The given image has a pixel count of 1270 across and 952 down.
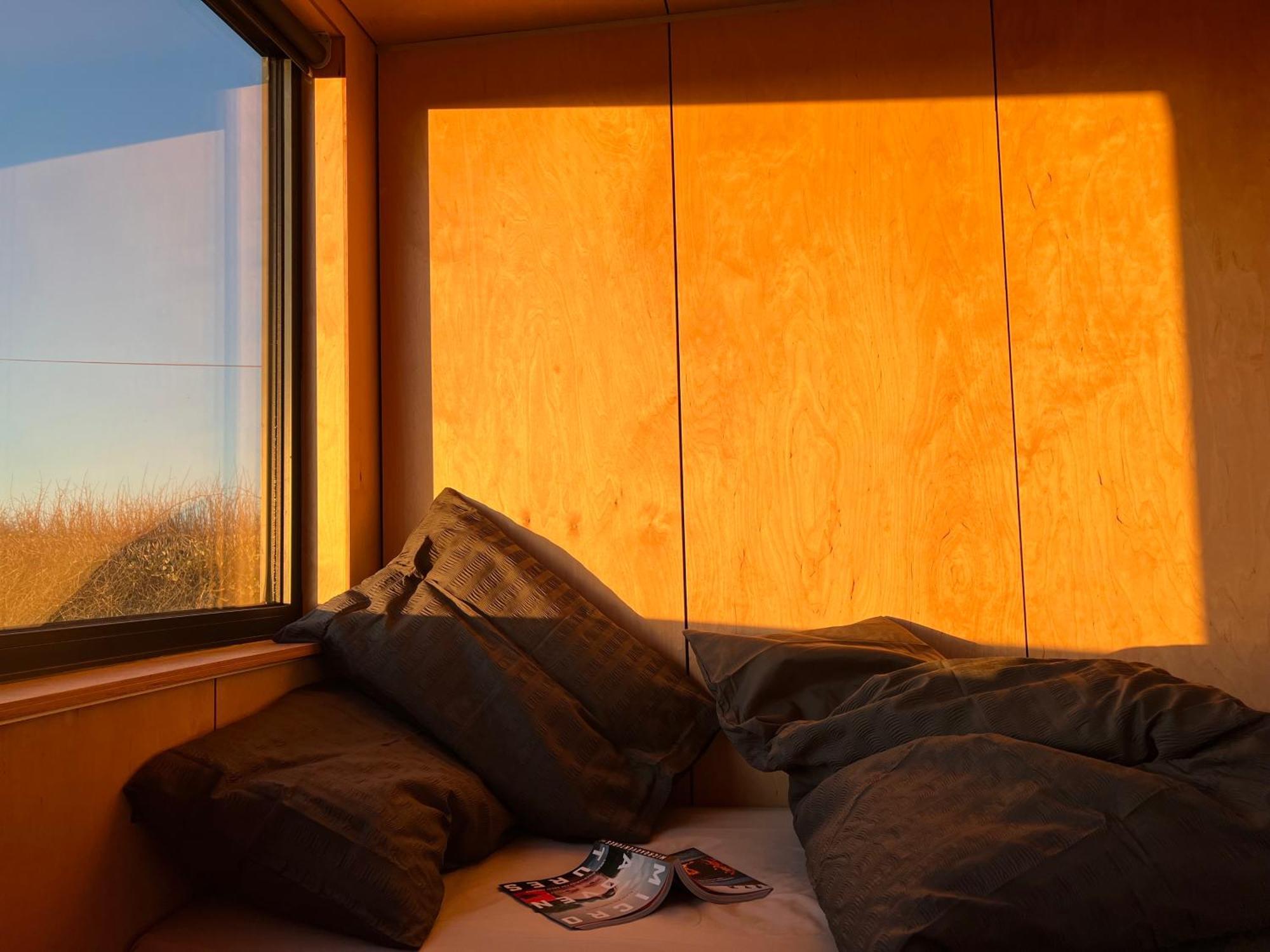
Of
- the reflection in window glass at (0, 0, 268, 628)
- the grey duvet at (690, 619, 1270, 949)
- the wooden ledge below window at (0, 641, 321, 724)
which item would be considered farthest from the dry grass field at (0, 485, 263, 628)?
the grey duvet at (690, 619, 1270, 949)

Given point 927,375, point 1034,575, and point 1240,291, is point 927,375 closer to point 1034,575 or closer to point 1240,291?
point 1034,575

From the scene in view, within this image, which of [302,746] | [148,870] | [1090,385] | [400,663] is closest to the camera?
[148,870]

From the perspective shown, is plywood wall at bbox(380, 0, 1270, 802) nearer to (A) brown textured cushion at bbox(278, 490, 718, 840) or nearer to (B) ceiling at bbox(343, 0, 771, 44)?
(B) ceiling at bbox(343, 0, 771, 44)

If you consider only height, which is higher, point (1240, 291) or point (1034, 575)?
point (1240, 291)

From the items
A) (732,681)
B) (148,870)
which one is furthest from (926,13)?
(148,870)

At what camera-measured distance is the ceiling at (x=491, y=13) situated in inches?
97.1

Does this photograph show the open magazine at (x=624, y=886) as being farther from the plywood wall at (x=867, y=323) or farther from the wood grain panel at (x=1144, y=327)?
the wood grain panel at (x=1144, y=327)

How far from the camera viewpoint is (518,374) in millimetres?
2521

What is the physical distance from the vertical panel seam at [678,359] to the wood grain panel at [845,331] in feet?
0.05

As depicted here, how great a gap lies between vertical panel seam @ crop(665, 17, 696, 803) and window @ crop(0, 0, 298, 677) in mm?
914

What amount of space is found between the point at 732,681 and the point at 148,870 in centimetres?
110

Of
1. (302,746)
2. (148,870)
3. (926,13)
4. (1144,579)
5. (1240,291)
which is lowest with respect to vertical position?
(148,870)

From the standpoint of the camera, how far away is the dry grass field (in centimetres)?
154

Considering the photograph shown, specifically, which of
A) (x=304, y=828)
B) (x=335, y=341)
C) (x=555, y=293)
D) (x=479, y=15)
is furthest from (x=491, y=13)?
(x=304, y=828)
